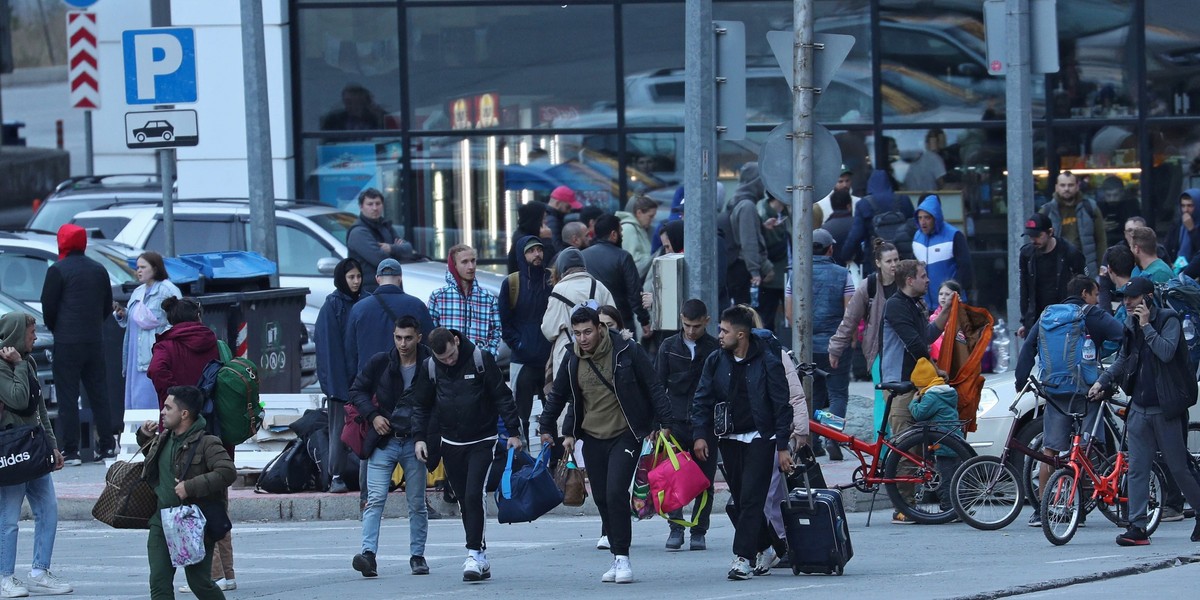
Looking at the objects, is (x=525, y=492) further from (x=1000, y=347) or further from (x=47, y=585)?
(x=1000, y=347)

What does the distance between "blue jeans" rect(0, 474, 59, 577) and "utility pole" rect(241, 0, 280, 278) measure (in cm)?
430

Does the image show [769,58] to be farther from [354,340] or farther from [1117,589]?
[1117,589]

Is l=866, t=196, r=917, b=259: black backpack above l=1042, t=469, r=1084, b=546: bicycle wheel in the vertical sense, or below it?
above

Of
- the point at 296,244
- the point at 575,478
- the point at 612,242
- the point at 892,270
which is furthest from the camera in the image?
the point at 296,244

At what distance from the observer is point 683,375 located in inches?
425

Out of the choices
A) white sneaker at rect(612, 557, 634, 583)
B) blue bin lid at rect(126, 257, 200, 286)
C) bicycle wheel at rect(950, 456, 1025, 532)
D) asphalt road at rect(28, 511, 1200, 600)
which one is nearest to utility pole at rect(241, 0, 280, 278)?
blue bin lid at rect(126, 257, 200, 286)

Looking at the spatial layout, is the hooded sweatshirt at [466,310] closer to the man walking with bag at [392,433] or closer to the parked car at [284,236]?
the man walking with bag at [392,433]

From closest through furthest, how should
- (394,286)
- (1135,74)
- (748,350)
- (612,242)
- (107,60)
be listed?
(748,350) < (394,286) < (612,242) < (1135,74) < (107,60)

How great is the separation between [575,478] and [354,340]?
199 centimetres

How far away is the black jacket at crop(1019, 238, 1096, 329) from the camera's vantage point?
1444 centimetres

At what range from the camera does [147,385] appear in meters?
12.9

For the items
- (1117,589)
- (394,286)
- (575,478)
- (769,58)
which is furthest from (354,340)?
(769,58)

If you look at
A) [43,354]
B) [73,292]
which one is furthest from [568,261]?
[43,354]

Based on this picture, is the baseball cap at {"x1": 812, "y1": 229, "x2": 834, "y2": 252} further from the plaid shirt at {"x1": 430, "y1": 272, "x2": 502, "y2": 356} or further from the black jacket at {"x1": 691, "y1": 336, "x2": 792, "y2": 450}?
the black jacket at {"x1": 691, "y1": 336, "x2": 792, "y2": 450}
